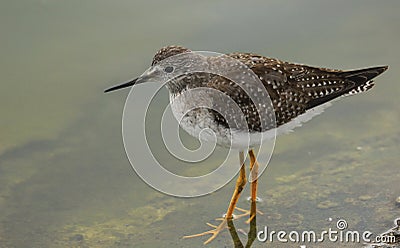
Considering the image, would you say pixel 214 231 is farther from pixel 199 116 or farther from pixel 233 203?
pixel 199 116

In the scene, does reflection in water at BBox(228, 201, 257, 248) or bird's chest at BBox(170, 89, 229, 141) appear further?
reflection in water at BBox(228, 201, 257, 248)

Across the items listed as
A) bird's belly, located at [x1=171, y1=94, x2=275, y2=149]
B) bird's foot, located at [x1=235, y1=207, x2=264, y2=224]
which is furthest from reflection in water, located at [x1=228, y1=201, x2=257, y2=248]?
bird's belly, located at [x1=171, y1=94, x2=275, y2=149]

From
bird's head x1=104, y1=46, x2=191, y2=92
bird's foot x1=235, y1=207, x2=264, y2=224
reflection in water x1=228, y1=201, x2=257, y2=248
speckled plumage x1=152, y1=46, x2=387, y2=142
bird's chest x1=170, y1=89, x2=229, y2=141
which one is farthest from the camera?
bird's foot x1=235, y1=207, x2=264, y2=224

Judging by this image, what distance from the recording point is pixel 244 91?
22.1ft

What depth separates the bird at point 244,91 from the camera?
6668 millimetres

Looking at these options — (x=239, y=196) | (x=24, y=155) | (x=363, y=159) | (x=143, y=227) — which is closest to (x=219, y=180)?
(x=239, y=196)

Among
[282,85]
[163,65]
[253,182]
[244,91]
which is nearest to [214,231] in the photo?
[253,182]

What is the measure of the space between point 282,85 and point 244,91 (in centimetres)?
45

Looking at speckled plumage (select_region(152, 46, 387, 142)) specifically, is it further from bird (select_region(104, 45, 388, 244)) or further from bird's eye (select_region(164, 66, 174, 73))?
bird's eye (select_region(164, 66, 174, 73))

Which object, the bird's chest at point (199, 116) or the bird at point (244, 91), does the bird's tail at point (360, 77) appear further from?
the bird's chest at point (199, 116)

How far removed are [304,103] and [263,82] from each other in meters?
0.52

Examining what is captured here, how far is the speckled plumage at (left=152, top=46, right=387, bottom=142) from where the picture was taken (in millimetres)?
6754

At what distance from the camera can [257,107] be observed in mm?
6762

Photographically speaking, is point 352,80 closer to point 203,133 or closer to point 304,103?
point 304,103
